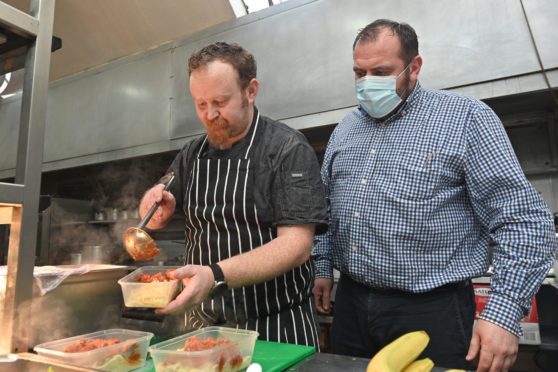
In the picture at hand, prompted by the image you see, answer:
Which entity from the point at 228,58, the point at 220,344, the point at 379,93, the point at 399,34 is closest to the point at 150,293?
the point at 220,344

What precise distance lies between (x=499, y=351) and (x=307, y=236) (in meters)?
0.63

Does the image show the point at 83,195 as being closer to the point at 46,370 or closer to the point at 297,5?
the point at 297,5

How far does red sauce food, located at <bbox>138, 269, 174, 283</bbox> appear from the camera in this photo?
1001mm

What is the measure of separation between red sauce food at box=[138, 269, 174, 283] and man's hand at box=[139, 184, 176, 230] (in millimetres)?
318

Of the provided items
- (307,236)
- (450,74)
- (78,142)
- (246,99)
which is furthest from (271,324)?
(78,142)

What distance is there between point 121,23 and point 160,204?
3.51m

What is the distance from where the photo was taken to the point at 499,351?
1.13m

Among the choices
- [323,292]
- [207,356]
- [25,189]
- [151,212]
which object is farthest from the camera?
[323,292]

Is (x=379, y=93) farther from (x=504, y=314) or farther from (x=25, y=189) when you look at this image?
(x=25, y=189)

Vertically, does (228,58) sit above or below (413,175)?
above

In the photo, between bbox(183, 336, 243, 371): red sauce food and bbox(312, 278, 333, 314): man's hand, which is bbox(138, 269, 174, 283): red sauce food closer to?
bbox(183, 336, 243, 371): red sauce food

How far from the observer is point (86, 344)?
0.99 m

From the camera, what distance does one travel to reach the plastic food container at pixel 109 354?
926mm

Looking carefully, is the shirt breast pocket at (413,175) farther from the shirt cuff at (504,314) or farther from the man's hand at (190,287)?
the man's hand at (190,287)
